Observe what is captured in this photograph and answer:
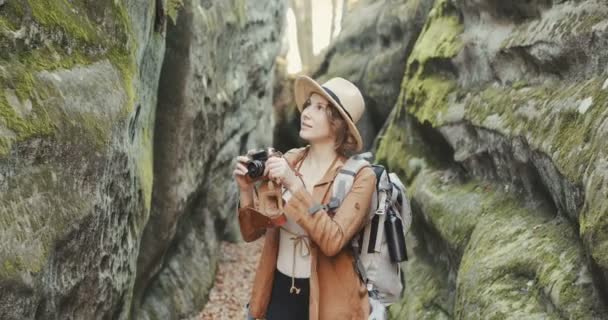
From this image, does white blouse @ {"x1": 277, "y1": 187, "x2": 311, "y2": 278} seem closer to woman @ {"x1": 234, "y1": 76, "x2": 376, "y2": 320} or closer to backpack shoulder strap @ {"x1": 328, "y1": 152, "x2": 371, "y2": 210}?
woman @ {"x1": 234, "y1": 76, "x2": 376, "y2": 320}

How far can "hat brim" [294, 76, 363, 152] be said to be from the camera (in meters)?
4.10

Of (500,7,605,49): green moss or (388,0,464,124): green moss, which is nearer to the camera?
(500,7,605,49): green moss

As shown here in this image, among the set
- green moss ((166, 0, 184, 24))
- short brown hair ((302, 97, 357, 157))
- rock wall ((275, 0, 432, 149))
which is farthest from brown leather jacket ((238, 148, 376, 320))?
rock wall ((275, 0, 432, 149))

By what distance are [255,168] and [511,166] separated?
9.96ft

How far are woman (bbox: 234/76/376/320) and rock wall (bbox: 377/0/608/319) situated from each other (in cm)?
130

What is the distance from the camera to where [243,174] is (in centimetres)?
395

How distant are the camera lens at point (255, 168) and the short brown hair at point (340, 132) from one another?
575 millimetres

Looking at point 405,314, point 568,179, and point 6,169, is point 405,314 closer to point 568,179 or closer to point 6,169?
point 568,179

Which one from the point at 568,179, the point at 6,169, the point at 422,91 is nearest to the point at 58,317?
the point at 6,169

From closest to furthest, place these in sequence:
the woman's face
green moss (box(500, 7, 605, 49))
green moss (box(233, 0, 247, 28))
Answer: the woman's face
green moss (box(500, 7, 605, 49))
green moss (box(233, 0, 247, 28))

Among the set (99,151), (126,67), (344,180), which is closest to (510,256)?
(344,180)

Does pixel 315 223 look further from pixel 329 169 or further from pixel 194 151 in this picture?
pixel 194 151

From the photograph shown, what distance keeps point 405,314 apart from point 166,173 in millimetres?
3864

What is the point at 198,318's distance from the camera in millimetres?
9555
